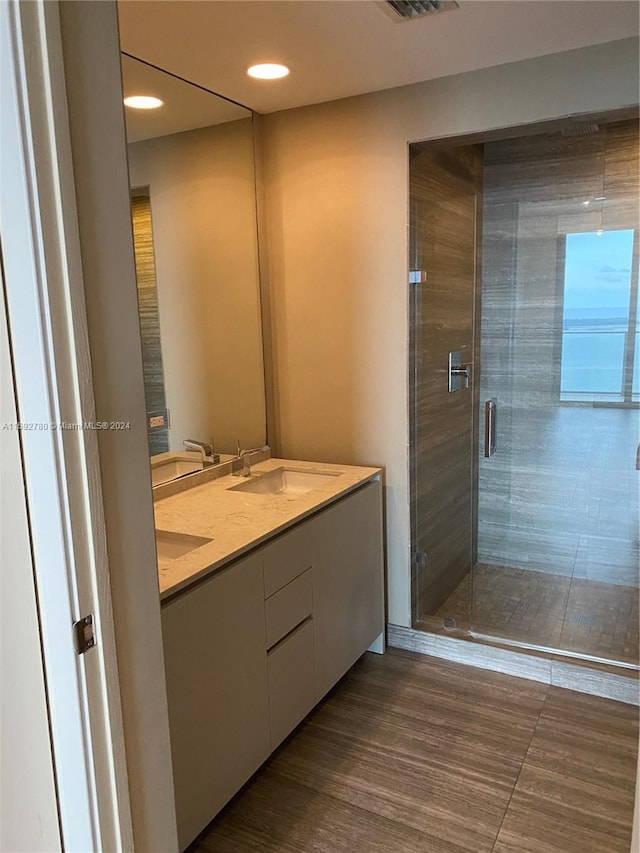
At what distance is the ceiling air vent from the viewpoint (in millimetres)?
1874

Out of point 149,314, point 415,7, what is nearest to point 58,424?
point 149,314

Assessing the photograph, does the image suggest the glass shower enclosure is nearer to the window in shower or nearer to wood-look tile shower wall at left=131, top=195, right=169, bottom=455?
the window in shower

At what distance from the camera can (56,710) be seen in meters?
1.04

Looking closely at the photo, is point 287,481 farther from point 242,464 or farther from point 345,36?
point 345,36

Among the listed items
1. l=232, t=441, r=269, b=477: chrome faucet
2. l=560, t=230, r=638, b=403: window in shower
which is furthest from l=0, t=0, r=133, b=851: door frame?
l=560, t=230, r=638, b=403: window in shower

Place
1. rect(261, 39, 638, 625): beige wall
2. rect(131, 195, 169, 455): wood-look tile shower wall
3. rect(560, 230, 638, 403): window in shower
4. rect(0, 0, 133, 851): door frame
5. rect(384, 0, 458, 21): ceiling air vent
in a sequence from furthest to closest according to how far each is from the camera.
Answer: rect(560, 230, 638, 403): window in shower < rect(261, 39, 638, 625): beige wall < rect(131, 195, 169, 455): wood-look tile shower wall < rect(384, 0, 458, 21): ceiling air vent < rect(0, 0, 133, 851): door frame

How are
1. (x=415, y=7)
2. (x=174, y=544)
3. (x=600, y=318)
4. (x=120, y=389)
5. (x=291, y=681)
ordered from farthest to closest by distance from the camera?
(x=600, y=318)
(x=291, y=681)
(x=174, y=544)
(x=415, y=7)
(x=120, y=389)

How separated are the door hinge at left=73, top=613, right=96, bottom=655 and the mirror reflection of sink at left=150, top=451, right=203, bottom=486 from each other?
1.42m

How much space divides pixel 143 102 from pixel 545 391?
2.51m

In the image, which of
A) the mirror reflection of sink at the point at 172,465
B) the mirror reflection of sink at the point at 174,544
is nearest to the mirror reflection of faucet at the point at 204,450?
the mirror reflection of sink at the point at 172,465

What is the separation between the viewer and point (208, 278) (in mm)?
2680

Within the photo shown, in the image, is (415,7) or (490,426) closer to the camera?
(415,7)

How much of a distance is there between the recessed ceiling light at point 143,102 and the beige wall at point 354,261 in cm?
69

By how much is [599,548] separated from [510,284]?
1.54 meters
